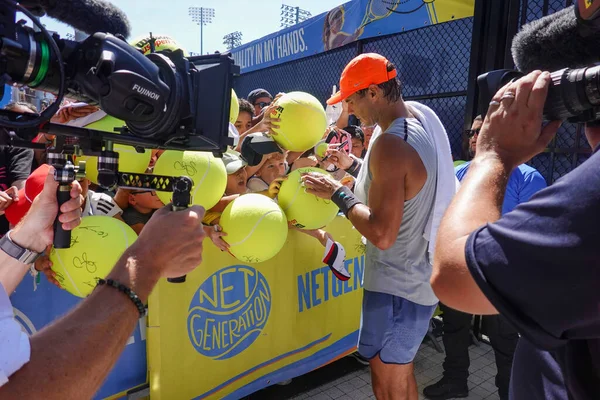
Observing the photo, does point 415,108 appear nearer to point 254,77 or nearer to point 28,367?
point 28,367

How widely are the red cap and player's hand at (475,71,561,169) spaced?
178 centimetres

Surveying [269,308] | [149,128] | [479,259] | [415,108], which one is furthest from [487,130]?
[269,308]

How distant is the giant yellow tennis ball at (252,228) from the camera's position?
2174 millimetres

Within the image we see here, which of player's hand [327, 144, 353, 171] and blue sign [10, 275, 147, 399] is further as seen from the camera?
player's hand [327, 144, 353, 171]

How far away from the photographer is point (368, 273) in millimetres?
2322

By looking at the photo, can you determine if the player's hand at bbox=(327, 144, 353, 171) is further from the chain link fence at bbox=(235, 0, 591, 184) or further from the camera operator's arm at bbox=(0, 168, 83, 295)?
the chain link fence at bbox=(235, 0, 591, 184)

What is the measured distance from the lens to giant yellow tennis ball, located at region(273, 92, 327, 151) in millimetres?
2574

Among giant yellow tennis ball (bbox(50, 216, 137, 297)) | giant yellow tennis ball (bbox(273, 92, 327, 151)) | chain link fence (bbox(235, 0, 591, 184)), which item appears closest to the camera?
giant yellow tennis ball (bbox(50, 216, 137, 297))

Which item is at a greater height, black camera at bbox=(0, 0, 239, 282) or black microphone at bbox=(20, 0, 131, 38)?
black microphone at bbox=(20, 0, 131, 38)

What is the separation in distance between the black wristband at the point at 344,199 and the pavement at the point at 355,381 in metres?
1.52

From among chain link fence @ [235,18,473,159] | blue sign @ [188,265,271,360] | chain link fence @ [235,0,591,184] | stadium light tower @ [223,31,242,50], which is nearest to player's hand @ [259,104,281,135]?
blue sign @ [188,265,271,360]

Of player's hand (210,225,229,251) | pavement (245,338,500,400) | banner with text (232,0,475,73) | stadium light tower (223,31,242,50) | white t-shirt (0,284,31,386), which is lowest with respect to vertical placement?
pavement (245,338,500,400)

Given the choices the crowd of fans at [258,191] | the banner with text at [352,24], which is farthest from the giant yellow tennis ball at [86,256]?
the banner with text at [352,24]

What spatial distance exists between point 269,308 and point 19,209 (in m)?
1.53
